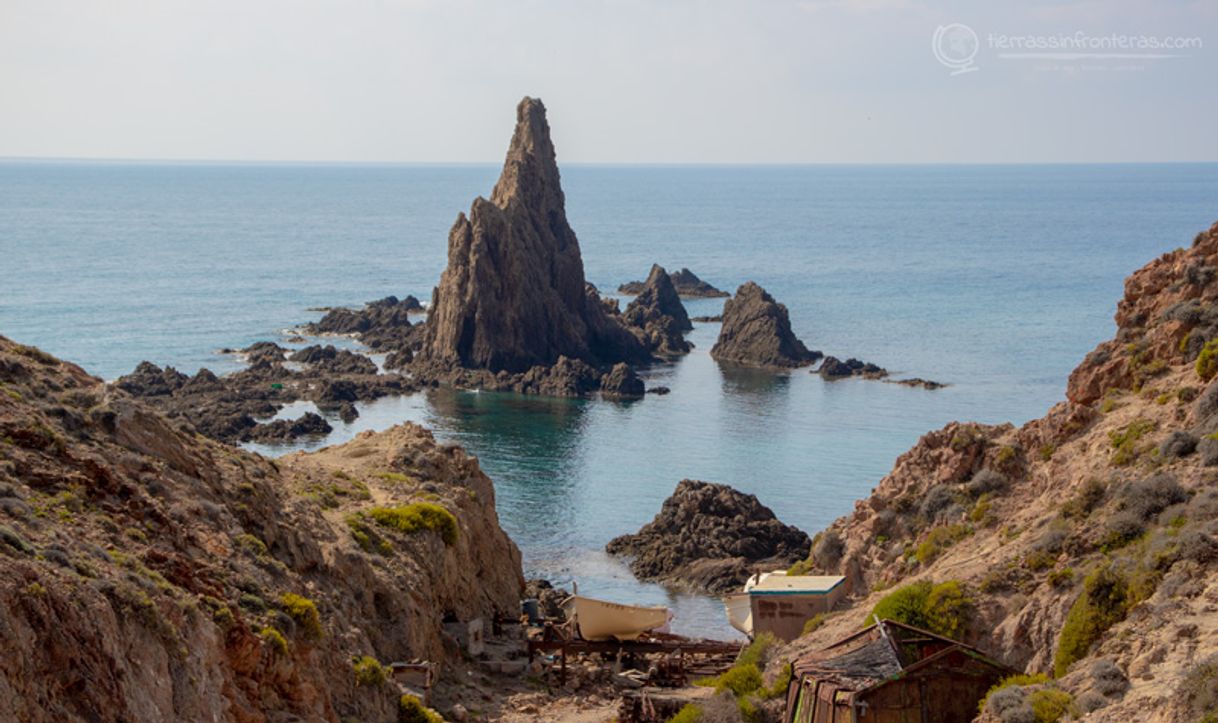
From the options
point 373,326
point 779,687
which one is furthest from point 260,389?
point 779,687

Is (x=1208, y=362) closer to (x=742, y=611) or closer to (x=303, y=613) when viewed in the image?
(x=742, y=611)

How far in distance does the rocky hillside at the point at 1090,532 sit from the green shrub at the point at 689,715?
305 cm

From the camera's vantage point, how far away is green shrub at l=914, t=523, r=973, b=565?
118 ft

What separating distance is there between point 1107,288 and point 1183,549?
157270 mm

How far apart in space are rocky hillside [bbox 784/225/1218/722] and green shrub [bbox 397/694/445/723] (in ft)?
29.6

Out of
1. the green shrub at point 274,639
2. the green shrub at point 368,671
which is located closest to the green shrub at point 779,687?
the green shrub at point 368,671

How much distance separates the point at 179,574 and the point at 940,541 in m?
19.4

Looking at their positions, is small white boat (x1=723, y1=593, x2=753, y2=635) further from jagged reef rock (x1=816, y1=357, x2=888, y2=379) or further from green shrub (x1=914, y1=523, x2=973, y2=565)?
jagged reef rock (x1=816, y1=357, x2=888, y2=379)

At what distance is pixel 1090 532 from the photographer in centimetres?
3083

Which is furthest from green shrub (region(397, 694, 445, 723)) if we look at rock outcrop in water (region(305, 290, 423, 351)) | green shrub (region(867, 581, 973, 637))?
rock outcrop in water (region(305, 290, 423, 351))

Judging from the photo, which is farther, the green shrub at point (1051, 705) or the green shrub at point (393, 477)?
the green shrub at point (393, 477)

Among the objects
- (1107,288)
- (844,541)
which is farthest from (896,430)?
(1107,288)

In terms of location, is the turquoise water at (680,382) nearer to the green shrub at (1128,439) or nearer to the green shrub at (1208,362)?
the green shrub at (1128,439)

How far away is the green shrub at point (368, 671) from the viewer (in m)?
30.2
